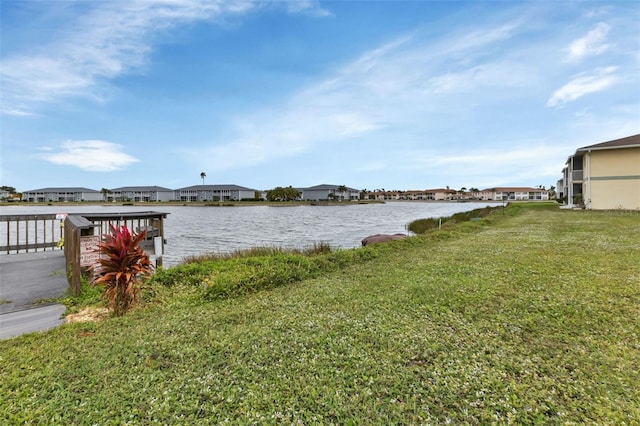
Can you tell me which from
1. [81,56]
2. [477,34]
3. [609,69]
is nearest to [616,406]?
[477,34]

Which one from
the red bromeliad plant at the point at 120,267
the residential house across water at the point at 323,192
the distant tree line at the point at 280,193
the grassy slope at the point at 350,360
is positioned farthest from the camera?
the residential house across water at the point at 323,192

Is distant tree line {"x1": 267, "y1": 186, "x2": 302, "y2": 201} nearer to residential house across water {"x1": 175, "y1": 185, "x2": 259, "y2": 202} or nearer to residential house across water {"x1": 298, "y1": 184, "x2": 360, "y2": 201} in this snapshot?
residential house across water {"x1": 175, "y1": 185, "x2": 259, "y2": 202}

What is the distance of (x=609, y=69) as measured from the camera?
16.7 meters

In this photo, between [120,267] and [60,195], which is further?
[60,195]

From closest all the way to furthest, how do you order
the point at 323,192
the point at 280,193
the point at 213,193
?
the point at 280,193
the point at 213,193
the point at 323,192

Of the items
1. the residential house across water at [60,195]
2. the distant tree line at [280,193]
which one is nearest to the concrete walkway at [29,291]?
Answer: the distant tree line at [280,193]

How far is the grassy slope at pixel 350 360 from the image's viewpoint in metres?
2.25

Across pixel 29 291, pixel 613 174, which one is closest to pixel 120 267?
pixel 29 291

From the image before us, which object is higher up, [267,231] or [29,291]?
[29,291]

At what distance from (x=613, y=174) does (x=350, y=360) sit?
32.9 metres

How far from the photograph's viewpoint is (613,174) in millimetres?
24844

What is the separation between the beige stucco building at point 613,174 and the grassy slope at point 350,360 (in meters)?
27.4

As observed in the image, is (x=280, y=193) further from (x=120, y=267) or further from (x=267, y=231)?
(x=120, y=267)

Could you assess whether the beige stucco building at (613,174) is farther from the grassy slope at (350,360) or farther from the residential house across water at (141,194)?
the residential house across water at (141,194)
